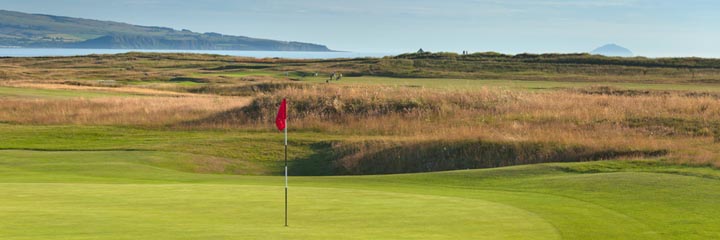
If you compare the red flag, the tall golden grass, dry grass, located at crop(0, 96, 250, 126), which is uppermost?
the red flag

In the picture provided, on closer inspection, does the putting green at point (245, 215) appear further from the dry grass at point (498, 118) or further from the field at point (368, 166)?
the dry grass at point (498, 118)

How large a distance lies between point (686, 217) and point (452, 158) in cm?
1297

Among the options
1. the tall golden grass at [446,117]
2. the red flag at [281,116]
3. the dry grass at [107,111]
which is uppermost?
the red flag at [281,116]

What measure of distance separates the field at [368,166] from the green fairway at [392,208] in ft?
0.12

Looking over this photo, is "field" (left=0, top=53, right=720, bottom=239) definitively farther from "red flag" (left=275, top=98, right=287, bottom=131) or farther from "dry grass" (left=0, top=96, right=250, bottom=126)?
"red flag" (left=275, top=98, right=287, bottom=131)

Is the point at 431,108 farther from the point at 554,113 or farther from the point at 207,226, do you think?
the point at 207,226

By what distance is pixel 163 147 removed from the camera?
85.5 ft

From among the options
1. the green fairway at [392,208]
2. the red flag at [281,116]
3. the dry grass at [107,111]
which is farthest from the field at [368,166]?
the red flag at [281,116]

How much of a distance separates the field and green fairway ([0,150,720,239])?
4cm

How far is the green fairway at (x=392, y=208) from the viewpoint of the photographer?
922 cm

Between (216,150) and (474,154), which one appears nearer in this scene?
(474,154)

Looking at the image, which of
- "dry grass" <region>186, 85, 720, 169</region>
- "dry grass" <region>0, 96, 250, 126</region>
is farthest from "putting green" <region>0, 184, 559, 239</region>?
"dry grass" <region>0, 96, 250, 126</region>

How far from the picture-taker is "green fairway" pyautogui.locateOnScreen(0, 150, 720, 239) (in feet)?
30.2

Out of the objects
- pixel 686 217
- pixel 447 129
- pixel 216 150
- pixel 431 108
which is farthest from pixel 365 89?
pixel 686 217
